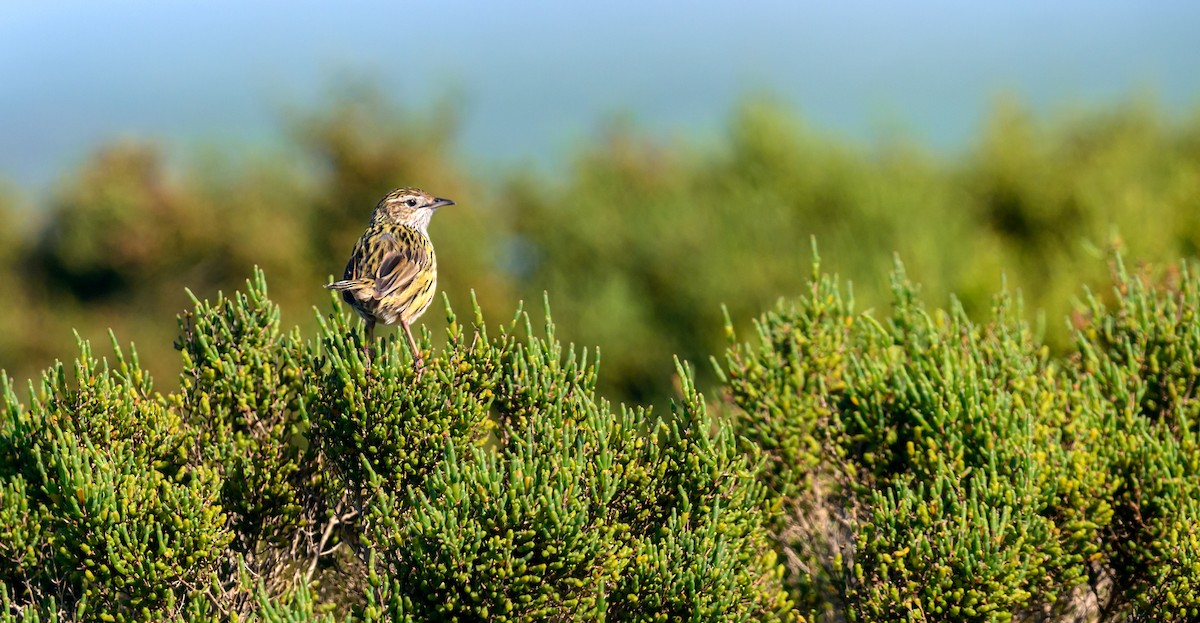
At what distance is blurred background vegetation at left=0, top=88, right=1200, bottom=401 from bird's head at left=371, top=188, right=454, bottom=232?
35.6 ft

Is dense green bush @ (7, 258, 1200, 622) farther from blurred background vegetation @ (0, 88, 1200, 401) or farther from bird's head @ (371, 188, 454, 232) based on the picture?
blurred background vegetation @ (0, 88, 1200, 401)

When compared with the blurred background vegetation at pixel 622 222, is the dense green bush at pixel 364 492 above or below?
below

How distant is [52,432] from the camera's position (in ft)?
26.2

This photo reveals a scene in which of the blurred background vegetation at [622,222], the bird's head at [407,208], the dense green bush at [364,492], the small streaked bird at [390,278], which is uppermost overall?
the blurred background vegetation at [622,222]

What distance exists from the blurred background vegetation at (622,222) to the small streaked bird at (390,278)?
11.7 meters

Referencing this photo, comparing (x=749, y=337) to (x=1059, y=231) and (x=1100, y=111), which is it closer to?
(x=1059, y=231)

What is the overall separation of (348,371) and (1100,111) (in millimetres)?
22168

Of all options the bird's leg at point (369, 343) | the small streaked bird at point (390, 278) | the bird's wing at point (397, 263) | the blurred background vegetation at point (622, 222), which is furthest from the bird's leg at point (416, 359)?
the blurred background vegetation at point (622, 222)

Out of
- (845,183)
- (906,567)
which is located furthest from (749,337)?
(906,567)

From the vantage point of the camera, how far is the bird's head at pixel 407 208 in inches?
392

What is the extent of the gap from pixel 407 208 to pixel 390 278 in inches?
69.5

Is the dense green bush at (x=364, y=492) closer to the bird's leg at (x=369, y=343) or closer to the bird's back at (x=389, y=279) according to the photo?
the bird's leg at (x=369, y=343)

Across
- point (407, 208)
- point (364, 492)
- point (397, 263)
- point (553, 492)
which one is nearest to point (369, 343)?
point (397, 263)

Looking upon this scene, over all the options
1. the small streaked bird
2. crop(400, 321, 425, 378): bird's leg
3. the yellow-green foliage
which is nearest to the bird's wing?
the small streaked bird
